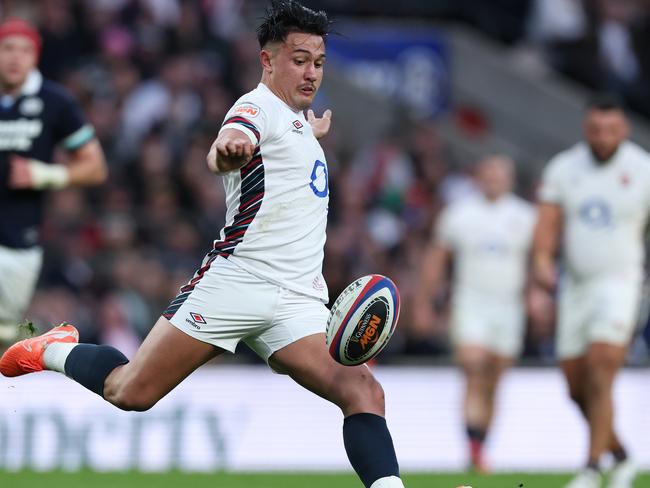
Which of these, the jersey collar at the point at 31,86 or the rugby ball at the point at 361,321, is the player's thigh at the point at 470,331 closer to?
the jersey collar at the point at 31,86

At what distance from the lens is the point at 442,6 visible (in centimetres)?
1981

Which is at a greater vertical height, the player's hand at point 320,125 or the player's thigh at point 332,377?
the player's hand at point 320,125

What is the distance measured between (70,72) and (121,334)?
3.84m

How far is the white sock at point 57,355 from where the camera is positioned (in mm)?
6930

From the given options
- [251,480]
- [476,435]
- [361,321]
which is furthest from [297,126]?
[476,435]

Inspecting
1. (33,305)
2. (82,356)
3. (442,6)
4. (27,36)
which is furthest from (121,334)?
(442,6)

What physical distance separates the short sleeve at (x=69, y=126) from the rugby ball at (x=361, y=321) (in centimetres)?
374

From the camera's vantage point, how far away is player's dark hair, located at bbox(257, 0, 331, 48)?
6.33 metres

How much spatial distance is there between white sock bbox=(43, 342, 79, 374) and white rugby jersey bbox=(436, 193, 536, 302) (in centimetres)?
599


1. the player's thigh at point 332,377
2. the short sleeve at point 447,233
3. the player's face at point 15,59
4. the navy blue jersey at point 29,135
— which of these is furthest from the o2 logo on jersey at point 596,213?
the player's thigh at point 332,377

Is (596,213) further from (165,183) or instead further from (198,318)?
(165,183)

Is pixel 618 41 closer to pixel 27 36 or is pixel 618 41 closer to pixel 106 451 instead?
pixel 106 451

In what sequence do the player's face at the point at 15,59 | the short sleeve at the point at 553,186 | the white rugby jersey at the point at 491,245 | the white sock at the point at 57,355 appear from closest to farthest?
the white sock at the point at 57,355 → the player's face at the point at 15,59 → the short sleeve at the point at 553,186 → the white rugby jersey at the point at 491,245

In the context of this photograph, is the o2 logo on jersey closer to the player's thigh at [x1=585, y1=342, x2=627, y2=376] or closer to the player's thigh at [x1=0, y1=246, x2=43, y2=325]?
the player's thigh at [x1=585, y1=342, x2=627, y2=376]
